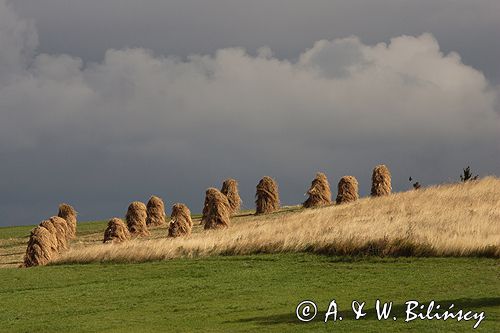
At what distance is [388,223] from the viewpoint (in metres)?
34.7

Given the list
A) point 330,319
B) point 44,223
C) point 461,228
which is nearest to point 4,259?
point 44,223

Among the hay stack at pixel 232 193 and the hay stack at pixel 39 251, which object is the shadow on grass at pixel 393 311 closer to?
the hay stack at pixel 39 251

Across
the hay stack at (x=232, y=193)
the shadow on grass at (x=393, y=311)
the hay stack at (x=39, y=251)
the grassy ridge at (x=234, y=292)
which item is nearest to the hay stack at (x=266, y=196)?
the hay stack at (x=232, y=193)

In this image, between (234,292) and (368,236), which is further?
(368,236)

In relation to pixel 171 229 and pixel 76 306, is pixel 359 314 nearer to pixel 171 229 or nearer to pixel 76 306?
pixel 76 306

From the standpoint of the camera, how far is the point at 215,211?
163 feet

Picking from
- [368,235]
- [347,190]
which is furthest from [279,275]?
[347,190]

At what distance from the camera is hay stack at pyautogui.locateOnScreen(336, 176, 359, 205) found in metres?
55.2

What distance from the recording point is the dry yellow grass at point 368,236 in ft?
97.2

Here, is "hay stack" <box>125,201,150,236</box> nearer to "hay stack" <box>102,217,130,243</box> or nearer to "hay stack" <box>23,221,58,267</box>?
"hay stack" <box>102,217,130,243</box>

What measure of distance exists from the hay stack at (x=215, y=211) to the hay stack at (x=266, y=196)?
23.2 ft

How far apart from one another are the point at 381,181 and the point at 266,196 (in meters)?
8.28

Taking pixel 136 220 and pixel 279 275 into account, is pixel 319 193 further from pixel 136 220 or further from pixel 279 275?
pixel 279 275

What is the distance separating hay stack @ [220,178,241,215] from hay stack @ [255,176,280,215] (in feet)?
6.77
